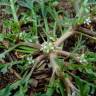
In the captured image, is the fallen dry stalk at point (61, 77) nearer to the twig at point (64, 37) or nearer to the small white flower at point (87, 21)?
the twig at point (64, 37)

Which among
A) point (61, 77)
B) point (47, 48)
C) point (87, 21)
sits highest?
point (87, 21)

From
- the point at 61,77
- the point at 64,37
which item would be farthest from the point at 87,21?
the point at 61,77

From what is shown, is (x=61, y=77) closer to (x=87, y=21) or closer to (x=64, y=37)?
(x=64, y=37)

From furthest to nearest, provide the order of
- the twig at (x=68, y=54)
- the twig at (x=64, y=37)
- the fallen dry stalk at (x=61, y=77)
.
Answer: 1. the twig at (x=64, y=37)
2. the twig at (x=68, y=54)
3. the fallen dry stalk at (x=61, y=77)

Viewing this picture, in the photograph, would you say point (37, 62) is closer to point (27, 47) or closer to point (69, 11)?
point (27, 47)

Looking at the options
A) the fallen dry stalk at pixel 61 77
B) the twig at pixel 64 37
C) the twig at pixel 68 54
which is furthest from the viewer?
the twig at pixel 64 37

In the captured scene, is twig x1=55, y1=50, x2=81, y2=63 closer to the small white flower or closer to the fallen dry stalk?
the fallen dry stalk

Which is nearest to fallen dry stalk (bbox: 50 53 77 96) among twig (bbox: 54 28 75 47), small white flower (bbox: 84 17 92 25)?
twig (bbox: 54 28 75 47)

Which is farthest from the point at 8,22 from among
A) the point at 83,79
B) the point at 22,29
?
the point at 83,79

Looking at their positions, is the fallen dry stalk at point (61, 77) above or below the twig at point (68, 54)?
below

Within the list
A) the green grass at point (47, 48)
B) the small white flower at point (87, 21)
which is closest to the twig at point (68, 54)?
the green grass at point (47, 48)

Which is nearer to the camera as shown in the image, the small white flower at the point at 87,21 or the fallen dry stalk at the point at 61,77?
the fallen dry stalk at the point at 61,77
